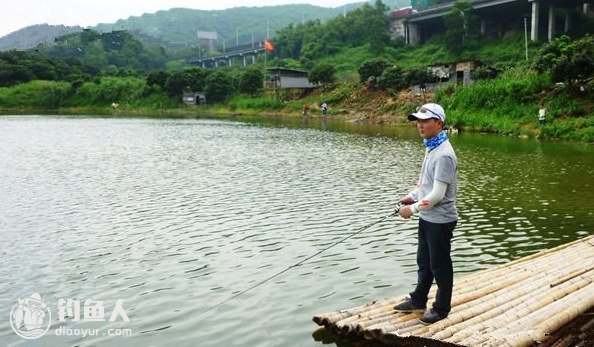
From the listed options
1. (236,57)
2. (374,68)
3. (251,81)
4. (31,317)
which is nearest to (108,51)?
(236,57)

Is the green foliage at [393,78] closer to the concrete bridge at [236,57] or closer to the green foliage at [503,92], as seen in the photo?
the green foliage at [503,92]

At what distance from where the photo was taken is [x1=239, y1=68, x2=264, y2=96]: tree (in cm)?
8456

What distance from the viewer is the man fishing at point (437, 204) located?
6.22 meters

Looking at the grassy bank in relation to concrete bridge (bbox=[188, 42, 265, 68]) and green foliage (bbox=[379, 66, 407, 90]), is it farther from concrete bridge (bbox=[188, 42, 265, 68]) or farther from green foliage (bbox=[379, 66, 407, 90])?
concrete bridge (bbox=[188, 42, 265, 68])

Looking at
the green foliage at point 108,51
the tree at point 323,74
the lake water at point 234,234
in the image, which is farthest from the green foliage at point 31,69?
the lake water at point 234,234

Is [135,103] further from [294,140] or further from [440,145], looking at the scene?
[440,145]

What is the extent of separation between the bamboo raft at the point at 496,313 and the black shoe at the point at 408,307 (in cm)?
10

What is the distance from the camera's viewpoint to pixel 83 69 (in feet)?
422

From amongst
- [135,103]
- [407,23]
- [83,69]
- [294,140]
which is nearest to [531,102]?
[294,140]

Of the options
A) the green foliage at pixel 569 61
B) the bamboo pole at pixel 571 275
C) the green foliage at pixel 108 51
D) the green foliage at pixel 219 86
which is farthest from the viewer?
the green foliage at pixel 108 51

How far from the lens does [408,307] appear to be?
279 inches

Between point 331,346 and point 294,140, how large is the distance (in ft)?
104

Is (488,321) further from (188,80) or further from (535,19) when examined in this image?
(188,80)

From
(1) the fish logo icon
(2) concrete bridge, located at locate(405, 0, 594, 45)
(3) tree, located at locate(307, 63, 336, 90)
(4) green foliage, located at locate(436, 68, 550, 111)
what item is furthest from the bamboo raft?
(2) concrete bridge, located at locate(405, 0, 594, 45)
